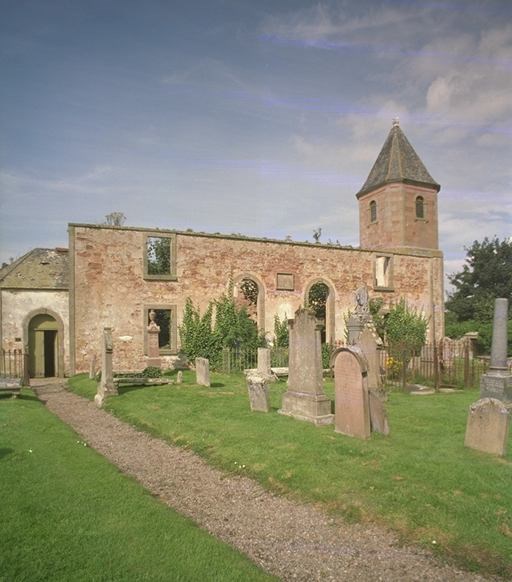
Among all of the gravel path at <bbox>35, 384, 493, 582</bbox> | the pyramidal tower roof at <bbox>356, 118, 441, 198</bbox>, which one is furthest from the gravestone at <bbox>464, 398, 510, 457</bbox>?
the pyramidal tower roof at <bbox>356, 118, 441, 198</bbox>

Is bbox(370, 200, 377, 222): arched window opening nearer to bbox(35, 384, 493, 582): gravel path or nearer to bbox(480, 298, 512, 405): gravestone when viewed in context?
bbox(480, 298, 512, 405): gravestone

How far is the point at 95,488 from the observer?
18.0 ft

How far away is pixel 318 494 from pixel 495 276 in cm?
3944

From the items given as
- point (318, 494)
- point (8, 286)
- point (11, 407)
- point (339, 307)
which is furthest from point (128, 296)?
point (318, 494)

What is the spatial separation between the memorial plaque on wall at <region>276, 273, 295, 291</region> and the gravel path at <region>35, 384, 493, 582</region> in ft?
46.6

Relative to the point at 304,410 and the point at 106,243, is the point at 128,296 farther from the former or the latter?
the point at 304,410

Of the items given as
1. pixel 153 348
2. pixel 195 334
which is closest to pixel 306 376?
pixel 153 348

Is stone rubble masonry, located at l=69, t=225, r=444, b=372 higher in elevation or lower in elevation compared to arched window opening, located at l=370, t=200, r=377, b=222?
lower

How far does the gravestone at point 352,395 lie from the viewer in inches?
287

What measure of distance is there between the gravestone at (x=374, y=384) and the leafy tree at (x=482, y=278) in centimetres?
3107

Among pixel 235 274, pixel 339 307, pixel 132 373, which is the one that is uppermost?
pixel 235 274

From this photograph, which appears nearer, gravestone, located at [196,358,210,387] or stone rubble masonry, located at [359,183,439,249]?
gravestone, located at [196,358,210,387]

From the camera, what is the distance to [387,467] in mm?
5910

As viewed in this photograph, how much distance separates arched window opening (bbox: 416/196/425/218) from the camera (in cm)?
2688
